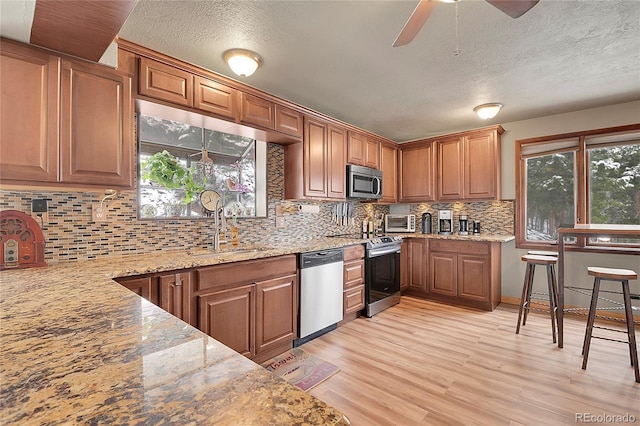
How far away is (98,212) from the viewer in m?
2.11

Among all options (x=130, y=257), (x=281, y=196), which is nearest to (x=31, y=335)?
(x=130, y=257)

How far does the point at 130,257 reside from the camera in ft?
7.26

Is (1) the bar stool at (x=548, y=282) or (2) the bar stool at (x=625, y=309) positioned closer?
(2) the bar stool at (x=625, y=309)

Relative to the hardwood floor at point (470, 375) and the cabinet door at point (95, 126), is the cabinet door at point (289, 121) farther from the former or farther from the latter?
the hardwood floor at point (470, 375)

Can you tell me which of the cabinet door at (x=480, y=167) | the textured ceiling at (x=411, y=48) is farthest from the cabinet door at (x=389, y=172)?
the textured ceiling at (x=411, y=48)

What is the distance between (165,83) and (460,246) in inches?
148

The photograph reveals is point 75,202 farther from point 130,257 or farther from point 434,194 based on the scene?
point 434,194

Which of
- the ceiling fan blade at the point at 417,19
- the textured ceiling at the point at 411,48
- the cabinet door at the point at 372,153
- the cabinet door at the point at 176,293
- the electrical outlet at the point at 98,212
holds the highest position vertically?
the textured ceiling at the point at 411,48

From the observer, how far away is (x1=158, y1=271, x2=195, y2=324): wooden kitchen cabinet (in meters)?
1.86

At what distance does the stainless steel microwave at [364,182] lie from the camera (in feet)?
12.4

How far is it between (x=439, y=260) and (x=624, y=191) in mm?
2169

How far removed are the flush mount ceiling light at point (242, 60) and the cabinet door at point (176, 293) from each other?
1.56 meters

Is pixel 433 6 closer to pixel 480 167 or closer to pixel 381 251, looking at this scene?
pixel 381 251

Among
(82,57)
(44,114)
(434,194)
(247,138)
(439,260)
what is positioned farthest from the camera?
(434,194)
